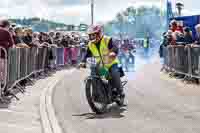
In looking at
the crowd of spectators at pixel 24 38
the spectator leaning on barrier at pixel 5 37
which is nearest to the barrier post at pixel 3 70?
the spectator leaning on barrier at pixel 5 37

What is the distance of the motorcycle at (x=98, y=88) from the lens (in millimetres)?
12938

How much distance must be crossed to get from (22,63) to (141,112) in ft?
23.0

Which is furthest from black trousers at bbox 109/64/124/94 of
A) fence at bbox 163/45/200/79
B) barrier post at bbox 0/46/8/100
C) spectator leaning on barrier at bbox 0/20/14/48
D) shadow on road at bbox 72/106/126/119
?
fence at bbox 163/45/200/79

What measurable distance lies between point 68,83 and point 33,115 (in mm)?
8663

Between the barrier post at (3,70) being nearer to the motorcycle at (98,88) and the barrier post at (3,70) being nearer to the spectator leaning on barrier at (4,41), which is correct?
the spectator leaning on barrier at (4,41)

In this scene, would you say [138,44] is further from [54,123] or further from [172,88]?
[54,123]

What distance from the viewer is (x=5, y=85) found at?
1514 cm

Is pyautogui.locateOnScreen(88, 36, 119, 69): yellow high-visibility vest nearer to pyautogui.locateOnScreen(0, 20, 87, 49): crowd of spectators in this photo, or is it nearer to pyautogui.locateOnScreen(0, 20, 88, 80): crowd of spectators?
pyautogui.locateOnScreen(0, 20, 88, 80): crowd of spectators

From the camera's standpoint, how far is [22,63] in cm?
1917

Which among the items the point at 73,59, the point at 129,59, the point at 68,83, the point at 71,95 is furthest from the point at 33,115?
the point at 73,59

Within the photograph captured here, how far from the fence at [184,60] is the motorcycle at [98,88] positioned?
21.6 ft

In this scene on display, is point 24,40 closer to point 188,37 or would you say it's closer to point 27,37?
point 27,37

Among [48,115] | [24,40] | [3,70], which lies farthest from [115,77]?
[24,40]

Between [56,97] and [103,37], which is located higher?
[103,37]
